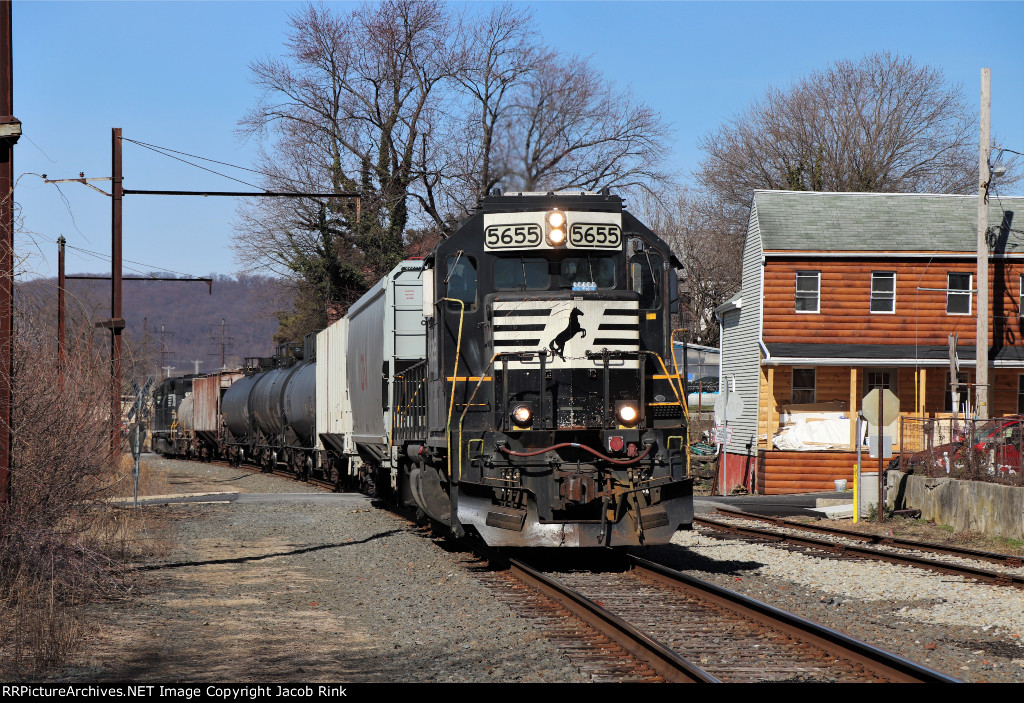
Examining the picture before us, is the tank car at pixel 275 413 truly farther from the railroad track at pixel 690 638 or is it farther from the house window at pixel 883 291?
the railroad track at pixel 690 638

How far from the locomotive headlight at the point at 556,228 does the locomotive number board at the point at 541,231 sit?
0.06 metres

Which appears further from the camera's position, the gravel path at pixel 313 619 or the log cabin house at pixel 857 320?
the log cabin house at pixel 857 320

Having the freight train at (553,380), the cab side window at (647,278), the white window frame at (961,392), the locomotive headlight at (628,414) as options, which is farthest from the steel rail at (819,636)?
the white window frame at (961,392)

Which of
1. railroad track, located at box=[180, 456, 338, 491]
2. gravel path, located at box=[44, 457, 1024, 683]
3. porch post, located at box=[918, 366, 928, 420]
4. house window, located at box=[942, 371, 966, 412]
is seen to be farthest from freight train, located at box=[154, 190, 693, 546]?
house window, located at box=[942, 371, 966, 412]

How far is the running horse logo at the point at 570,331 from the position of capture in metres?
12.5

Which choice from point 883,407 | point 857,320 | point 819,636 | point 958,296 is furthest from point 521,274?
point 958,296

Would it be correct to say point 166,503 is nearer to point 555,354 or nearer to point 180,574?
point 180,574

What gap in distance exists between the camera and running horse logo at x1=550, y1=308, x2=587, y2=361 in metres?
12.5

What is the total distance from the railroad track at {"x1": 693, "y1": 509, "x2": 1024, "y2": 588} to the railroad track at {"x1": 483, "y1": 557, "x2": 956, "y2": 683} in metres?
4.09

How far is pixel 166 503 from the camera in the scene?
2353 cm

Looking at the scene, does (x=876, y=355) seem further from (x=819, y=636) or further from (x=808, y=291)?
(x=819, y=636)

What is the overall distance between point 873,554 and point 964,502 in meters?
4.55

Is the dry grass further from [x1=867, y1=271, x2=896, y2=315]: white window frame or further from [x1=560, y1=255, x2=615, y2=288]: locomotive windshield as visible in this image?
[x1=867, y1=271, x2=896, y2=315]: white window frame
